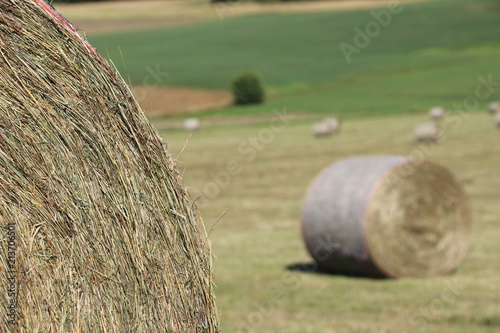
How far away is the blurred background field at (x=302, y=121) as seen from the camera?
9.93 metres

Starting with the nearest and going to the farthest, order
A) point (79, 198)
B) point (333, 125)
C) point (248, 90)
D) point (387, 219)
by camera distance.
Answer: point (79, 198), point (387, 219), point (333, 125), point (248, 90)

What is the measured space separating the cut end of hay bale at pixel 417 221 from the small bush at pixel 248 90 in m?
35.4

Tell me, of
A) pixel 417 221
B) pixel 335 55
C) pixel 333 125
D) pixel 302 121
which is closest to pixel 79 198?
pixel 417 221

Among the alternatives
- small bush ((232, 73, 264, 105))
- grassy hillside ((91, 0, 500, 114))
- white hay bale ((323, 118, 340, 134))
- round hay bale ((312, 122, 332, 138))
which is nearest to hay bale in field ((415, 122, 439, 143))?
round hay bale ((312, 122, 332, 138))

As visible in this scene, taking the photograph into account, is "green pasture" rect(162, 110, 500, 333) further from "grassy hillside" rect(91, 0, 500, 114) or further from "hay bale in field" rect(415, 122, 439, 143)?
"grassy hillside" rect(91, 0, 500, 114)

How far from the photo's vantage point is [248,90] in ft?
155

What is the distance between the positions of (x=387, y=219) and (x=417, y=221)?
0.52 m

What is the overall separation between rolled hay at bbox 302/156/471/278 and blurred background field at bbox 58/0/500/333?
286mm

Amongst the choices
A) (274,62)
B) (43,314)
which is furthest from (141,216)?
(274,62)

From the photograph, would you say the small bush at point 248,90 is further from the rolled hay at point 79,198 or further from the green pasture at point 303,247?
the rolled hay at point 79,198

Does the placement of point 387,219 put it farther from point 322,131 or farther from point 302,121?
point 302,121

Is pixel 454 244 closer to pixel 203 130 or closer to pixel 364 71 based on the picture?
pixel 203 130

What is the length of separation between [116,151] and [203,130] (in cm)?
3046

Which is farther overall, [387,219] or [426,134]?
[426,134]
